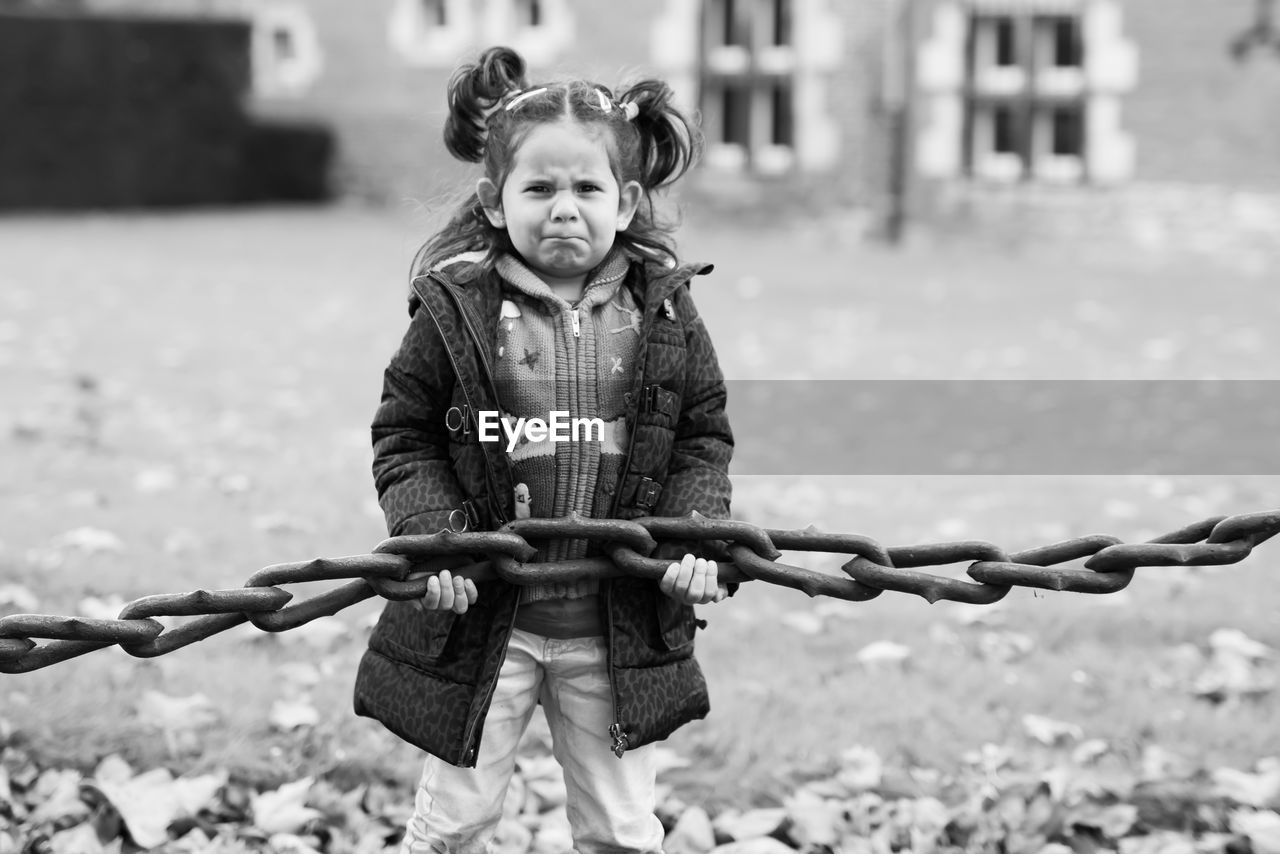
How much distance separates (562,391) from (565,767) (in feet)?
2.02

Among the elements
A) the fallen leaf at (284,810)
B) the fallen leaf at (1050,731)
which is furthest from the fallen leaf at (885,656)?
the fallen leaf at (284,810)

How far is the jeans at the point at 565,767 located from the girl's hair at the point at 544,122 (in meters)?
0.61

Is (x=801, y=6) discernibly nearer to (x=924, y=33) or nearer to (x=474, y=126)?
(x=924, y=33)

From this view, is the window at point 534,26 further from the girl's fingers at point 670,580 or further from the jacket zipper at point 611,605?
the girl's fingers at point 670,580

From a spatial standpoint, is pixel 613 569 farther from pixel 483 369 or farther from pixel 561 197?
pixel 561 197

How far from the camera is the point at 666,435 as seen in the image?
93.4 inches

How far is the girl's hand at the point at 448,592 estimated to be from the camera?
7.11 ft

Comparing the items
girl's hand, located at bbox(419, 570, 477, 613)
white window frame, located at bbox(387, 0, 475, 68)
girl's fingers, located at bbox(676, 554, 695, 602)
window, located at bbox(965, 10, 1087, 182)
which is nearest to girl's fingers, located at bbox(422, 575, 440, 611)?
girl's hand, located at bbox(419, 570, 477, 613)

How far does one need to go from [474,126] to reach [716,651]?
2011 mm

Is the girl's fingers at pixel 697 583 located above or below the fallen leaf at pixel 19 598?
above

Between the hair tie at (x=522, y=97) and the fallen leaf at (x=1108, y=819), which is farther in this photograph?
the fallen leaf at (x=1108, y=819)

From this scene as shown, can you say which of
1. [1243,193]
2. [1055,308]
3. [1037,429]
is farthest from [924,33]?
[1037,429]

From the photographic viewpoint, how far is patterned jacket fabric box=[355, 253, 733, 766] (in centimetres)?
231

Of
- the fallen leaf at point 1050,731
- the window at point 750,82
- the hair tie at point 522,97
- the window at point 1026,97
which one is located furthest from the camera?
the window at point 750,82
